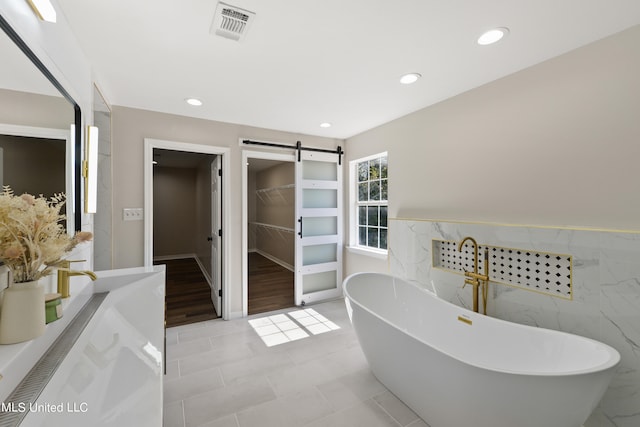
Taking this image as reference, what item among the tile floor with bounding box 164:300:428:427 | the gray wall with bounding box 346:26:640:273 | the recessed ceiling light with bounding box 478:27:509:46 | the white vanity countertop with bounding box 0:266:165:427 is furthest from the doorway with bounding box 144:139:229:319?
the recessed ceiling light with bounding box 478:27:509:46

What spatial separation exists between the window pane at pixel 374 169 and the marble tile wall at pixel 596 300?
65.8 inches

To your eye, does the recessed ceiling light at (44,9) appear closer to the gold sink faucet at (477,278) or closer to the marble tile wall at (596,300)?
the gold sink faucet at (477,278)

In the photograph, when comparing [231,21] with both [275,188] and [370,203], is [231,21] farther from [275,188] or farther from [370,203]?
[275,188]

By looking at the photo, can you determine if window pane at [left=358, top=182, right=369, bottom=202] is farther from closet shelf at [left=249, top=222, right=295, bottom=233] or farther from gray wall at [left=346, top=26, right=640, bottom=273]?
closet shelf at [left=249, top=222, right=295, bottom=233]

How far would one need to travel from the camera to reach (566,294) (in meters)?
1.80

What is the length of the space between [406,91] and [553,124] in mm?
1127

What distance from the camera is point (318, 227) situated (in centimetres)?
398

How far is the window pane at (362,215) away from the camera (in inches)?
156

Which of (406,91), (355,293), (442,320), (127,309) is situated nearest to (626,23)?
(406,91)

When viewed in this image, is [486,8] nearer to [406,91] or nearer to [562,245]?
[406,91]

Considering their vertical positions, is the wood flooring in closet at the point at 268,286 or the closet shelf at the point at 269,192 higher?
the closet shelf at the point at 269,192

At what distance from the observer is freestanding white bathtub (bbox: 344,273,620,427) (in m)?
1.22

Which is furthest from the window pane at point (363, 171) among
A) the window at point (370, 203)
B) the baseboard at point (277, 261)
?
the baseboard at point (277, 261)

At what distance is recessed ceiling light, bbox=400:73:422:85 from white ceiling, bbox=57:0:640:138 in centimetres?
5
